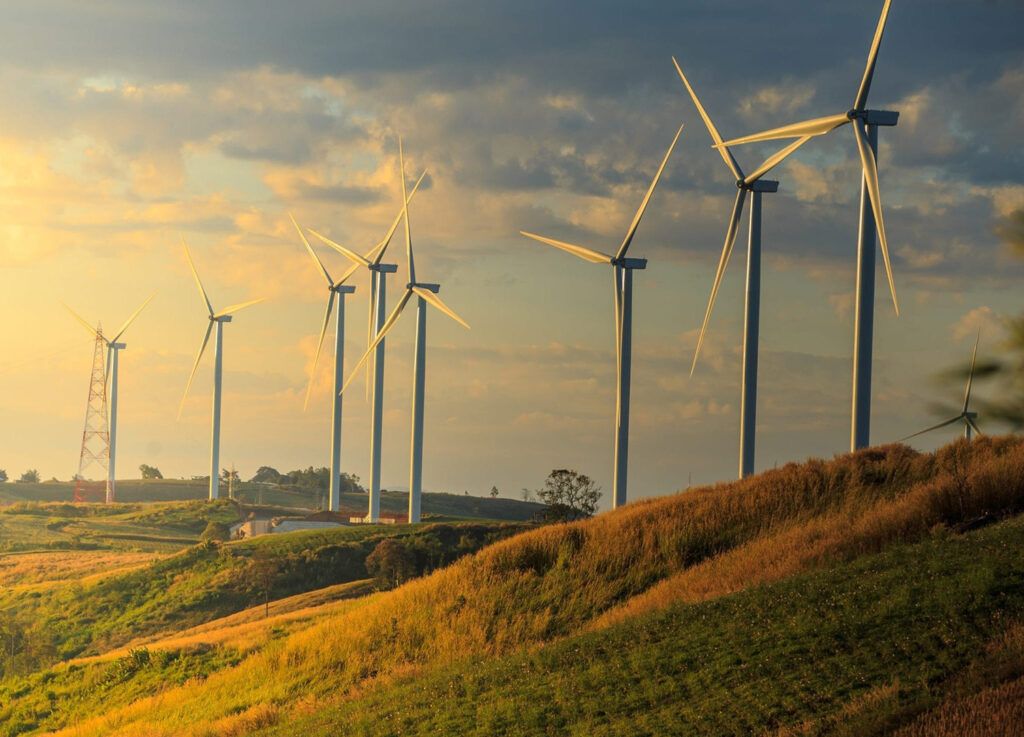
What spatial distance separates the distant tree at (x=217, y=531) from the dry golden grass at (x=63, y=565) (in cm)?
1323

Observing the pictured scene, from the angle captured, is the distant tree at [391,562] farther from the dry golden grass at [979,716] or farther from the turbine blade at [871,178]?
the dry golden grass at [979,716]

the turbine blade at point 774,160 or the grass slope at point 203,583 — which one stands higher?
the turbine blade at point 774,160

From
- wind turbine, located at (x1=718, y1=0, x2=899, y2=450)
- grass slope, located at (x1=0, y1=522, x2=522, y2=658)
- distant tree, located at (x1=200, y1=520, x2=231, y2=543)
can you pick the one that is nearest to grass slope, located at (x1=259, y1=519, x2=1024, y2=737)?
wind turbine, located at (x1=718, y1=0, x2=899, y2=450)

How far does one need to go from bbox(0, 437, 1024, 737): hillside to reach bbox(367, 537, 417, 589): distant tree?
20826 mm

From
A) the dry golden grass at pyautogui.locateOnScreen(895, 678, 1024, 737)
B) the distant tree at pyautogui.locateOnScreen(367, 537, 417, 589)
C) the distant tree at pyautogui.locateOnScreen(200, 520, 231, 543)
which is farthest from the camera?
the distant tree at pyautogui.locateOnScreen(200, 520, 231, 543)

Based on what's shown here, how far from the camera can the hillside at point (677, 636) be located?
23.2 m

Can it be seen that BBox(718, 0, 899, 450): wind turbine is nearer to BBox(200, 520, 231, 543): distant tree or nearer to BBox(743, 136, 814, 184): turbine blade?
BBox(743, 136, 814, 184): turbine blade

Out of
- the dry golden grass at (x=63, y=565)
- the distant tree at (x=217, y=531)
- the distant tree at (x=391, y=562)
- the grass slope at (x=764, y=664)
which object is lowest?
the dry golden grass at (x=63, y=565)

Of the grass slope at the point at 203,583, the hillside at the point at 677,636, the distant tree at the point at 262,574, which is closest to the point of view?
the hillside at the point at 677,636

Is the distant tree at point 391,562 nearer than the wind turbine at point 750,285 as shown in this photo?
No

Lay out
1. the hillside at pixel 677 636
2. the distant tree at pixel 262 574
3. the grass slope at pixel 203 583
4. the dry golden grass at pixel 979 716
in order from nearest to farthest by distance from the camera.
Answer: the dry golden grass at pixel 979 716, the hillside at pixel 677 636, the grass slope at pixel 203 583, the distant tree at pixel 262 574

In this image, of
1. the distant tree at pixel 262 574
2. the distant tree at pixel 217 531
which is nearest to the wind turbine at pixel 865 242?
the distant tree at pixel 262 574

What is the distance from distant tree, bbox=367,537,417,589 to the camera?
75062mm

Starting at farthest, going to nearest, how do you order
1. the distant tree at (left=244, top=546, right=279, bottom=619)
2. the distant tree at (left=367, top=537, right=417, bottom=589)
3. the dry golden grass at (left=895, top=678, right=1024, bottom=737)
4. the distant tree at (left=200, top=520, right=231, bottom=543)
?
the distant tree at (left=200, top=520, right=231, bottom=543) → the distant tree at (left=244, top=546, right=279, bottom=619) → the distant tree at (left=367, top=537, right=417, bottom=589) → the dry golden grass at (left=895, top=678, right=1024, bottom=737)
